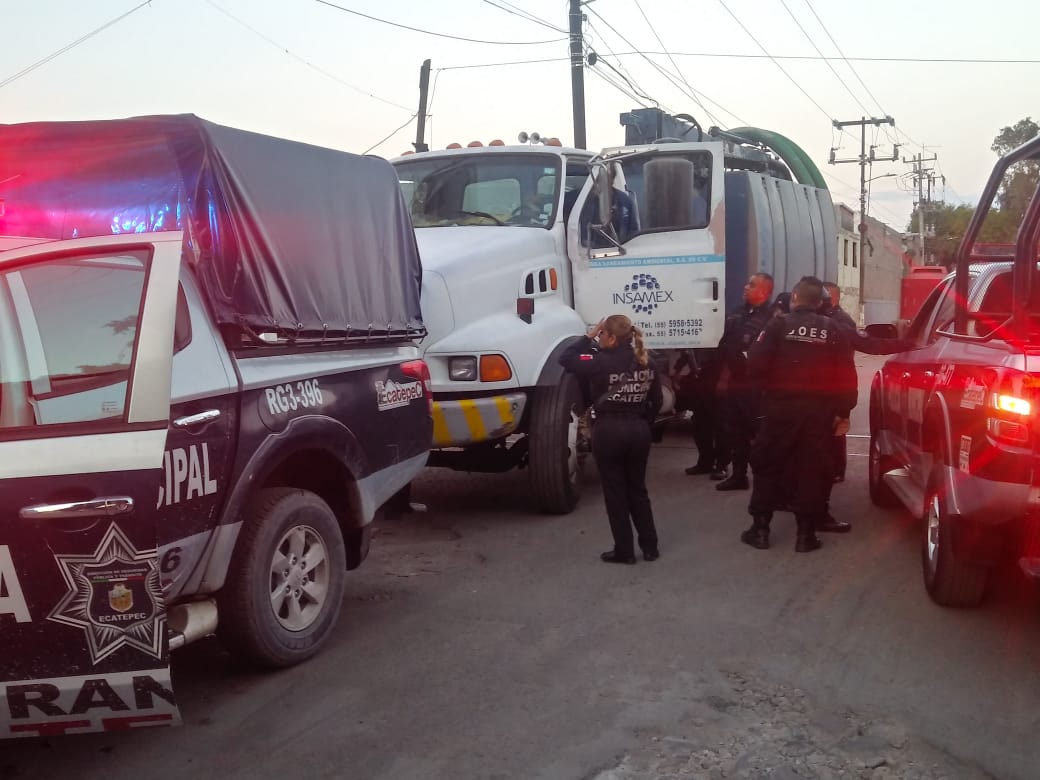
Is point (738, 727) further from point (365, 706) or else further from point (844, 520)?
point (844, 520)

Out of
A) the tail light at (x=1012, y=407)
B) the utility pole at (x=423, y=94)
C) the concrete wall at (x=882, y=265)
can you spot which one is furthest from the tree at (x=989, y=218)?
the tail light at (x=1012, y=407)

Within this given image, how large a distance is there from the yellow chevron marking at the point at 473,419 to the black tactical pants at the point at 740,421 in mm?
2392

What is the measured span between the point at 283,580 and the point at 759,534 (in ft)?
11.4

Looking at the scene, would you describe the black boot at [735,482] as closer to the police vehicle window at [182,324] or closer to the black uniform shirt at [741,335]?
the black uniform shirt at [741,335]

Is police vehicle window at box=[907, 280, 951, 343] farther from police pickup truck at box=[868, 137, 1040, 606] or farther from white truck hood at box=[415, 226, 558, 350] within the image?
white truck hood at box=[415, 226, 558, 350]

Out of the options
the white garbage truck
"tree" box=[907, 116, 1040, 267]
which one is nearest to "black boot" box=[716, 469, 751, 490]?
the white garbage truck

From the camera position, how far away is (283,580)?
4.60m

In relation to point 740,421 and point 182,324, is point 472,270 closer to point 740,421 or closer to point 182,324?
point 740,421

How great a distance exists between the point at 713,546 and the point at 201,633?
3.92 meters

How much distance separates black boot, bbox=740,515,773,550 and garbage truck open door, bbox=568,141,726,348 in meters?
2.00

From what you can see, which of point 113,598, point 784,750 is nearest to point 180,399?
point 113,598

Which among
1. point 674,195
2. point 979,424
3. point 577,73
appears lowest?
point 979,424

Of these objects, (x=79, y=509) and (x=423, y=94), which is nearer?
(x=79, y=509)

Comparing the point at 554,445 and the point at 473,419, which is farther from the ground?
the point at 473,419
